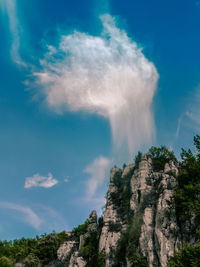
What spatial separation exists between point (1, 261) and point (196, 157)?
5407 centimetres

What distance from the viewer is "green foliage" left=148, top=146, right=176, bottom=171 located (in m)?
64.0

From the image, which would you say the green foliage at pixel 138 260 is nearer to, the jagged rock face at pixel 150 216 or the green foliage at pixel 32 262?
the jagged rock face at pixel 150 216

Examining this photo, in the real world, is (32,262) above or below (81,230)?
below

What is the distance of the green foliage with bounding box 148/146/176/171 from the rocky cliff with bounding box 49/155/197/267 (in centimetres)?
240

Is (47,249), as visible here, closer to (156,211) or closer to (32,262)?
(32,262)

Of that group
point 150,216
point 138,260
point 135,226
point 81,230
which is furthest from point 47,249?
point 150,216

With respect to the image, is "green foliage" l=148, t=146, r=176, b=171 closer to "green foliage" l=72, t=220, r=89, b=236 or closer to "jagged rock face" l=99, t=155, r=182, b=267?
"jagged rock face" l=99, t=155, r=182, b=267

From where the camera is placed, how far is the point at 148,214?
5084 centimetres

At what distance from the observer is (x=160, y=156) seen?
67.2 meters

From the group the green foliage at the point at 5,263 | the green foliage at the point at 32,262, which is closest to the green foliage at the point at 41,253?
the green foliage at the point at 32,262

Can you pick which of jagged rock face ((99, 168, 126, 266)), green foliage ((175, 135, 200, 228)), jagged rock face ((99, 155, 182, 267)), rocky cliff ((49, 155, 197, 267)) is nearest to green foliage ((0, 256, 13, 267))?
rocky cliff ((49, 155, 197, 267))

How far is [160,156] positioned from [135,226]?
2220 cm

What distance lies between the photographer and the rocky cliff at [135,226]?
4503 centimetres

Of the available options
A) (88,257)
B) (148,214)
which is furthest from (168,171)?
(88,257)
